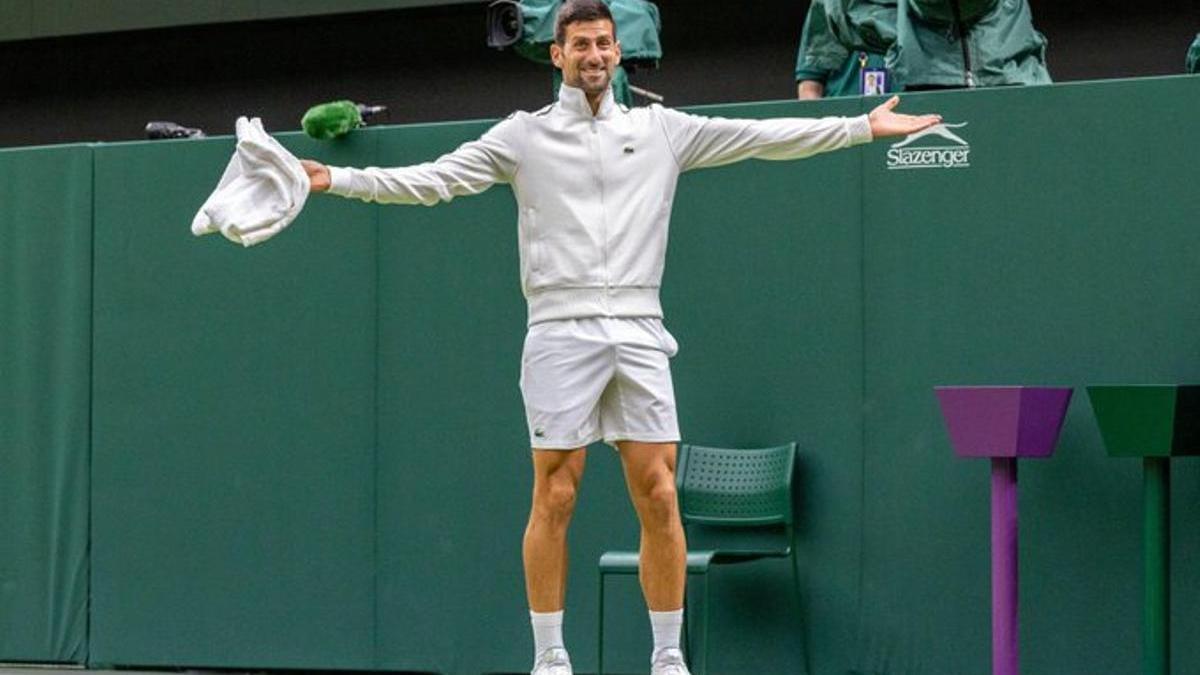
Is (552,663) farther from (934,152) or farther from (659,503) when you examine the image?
(934,152)

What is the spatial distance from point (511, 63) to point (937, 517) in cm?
484

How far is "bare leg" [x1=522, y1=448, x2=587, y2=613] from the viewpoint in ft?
21.4

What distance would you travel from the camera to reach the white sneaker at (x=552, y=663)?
21.4 ft

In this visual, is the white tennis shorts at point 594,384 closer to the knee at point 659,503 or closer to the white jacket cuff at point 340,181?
the knee at point 659,503

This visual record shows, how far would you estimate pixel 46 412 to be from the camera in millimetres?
9391

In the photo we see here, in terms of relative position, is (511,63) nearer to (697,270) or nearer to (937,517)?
(697,270)

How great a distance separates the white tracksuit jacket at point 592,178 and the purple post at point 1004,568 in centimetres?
148

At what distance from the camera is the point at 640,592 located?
8.41 meters

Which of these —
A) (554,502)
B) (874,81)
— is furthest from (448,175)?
(874,81)

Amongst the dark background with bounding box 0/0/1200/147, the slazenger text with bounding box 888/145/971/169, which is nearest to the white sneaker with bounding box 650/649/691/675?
the slazenger text with bounding box 888/145/971/169

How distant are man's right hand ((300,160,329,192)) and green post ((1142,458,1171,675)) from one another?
3028 millimetres

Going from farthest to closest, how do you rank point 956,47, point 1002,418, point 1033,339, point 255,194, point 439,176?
point 956,47 → point 1033,339 → point 1002,418 → point 439,176 → point 255,194

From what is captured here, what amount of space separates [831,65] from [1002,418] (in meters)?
2.34

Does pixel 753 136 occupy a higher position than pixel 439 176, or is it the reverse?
pixel 753 136
